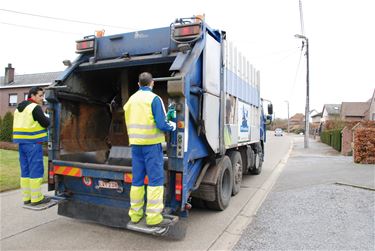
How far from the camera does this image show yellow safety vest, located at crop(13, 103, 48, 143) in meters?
4.52

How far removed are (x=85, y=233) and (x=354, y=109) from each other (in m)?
67.4

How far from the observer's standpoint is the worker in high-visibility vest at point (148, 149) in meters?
3.72

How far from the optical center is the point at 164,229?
369 cm

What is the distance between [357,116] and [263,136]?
59.4 meters

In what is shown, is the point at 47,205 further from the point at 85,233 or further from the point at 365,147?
the point at 365,147

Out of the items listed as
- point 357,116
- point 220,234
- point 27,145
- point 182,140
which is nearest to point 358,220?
point 220,234

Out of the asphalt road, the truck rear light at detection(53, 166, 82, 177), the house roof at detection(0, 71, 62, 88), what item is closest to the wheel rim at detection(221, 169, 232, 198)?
the asphalt road

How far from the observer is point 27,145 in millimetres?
4531

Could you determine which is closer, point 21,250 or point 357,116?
point 21,250

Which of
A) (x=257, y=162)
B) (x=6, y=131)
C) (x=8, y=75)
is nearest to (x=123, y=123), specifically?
(x=257, y=162)

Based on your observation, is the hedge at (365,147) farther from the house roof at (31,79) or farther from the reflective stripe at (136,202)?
the house roof at (31,79)

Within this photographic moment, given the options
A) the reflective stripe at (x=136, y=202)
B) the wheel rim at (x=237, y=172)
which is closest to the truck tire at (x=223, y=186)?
the wheel rim at (x=237, y=172)

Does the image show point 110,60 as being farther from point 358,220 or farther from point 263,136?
point 263,136

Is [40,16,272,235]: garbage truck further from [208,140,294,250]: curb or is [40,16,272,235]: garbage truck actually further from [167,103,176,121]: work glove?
[208,140,294,250]: curb
